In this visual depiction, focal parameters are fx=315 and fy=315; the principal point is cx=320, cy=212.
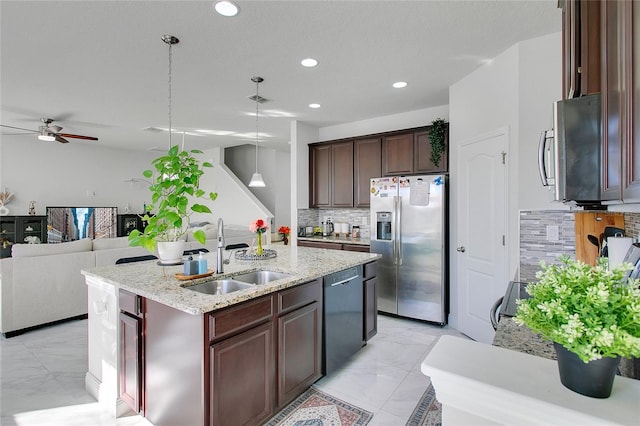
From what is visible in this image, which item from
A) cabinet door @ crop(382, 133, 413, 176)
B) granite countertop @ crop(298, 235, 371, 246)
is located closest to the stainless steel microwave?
cabinet door @ crop(382, 133, 413, 176)

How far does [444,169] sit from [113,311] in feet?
12.0

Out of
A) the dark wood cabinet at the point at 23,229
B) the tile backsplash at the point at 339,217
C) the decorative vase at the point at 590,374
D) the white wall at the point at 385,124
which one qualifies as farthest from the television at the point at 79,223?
the decorative vase at the point at 590,374

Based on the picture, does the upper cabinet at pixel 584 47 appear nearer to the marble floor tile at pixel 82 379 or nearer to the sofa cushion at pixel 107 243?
the marble floor tile at pixel 82 379

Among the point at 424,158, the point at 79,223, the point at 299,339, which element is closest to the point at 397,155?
the point at 424,158

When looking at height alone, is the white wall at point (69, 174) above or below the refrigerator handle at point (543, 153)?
above

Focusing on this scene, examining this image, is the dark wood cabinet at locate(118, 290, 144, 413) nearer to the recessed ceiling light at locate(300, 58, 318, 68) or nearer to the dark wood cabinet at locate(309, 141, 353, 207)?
the recessed ceiling light at locate(300, 58, 318, 68)

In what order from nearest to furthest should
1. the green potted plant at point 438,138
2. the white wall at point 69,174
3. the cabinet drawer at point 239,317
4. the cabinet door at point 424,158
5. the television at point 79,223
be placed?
1. the cabinet drawer at point 239,317
2. the green potted plant at point 438,138
3. the cabinet door at point 424,158
4. the white wall at point 69,174
5. the television at point 79,223

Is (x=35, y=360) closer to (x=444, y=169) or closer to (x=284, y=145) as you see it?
(x=444, y=169)

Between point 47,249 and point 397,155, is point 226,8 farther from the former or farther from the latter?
point 47,249

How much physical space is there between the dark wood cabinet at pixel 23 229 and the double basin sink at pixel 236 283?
613 cm

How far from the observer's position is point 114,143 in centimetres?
712

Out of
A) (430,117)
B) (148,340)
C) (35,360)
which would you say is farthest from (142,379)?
(430,117)

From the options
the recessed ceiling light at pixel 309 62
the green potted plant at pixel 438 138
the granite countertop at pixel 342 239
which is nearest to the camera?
the recessed ceiling light at pixel 309 62

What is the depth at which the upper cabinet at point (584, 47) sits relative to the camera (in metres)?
0.87
